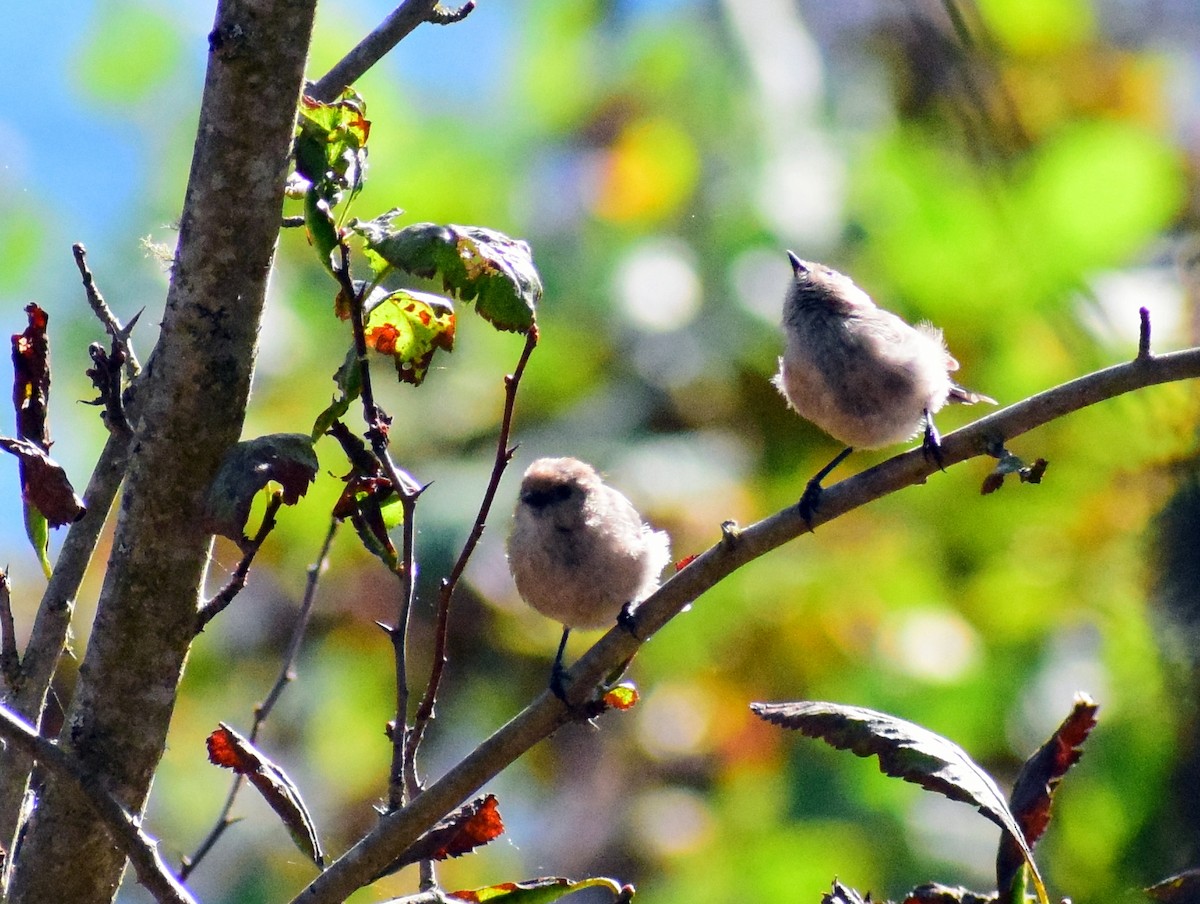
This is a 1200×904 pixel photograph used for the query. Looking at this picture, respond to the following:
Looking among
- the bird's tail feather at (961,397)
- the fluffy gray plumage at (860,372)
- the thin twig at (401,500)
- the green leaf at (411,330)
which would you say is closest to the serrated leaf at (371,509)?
the thin twig at (401,500)

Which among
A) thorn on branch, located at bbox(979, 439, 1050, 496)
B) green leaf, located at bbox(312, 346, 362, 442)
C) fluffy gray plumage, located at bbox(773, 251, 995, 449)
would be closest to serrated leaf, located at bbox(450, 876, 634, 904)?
green leaf, located at bbox(312, 346, 362, 442)

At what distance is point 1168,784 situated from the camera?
1406mm

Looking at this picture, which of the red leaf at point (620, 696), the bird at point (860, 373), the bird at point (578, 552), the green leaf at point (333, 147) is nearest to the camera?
the green leaf at point (333, 147)

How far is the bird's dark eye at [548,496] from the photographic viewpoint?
9.89ft

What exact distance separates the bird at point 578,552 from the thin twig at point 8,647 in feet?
4.08

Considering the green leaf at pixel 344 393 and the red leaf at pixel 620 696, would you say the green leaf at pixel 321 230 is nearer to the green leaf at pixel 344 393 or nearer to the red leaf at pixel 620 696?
the green leaf at pixel 344 393

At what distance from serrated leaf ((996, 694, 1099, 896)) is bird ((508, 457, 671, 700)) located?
1376 mm

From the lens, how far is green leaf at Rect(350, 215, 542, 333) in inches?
56.2

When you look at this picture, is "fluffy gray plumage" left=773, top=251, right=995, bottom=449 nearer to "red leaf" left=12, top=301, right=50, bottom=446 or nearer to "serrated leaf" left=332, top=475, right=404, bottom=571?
"serrated leaf" left=332, top=475, right=404, bottom=571

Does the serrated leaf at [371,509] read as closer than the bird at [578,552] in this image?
Yes

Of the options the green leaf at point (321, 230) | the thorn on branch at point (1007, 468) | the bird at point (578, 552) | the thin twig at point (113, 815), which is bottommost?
the thin twig at point (113, 815)

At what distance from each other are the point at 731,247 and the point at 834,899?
12.3 feet

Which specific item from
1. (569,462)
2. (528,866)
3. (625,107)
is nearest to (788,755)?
(528,866)

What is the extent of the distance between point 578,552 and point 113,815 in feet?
5.06
